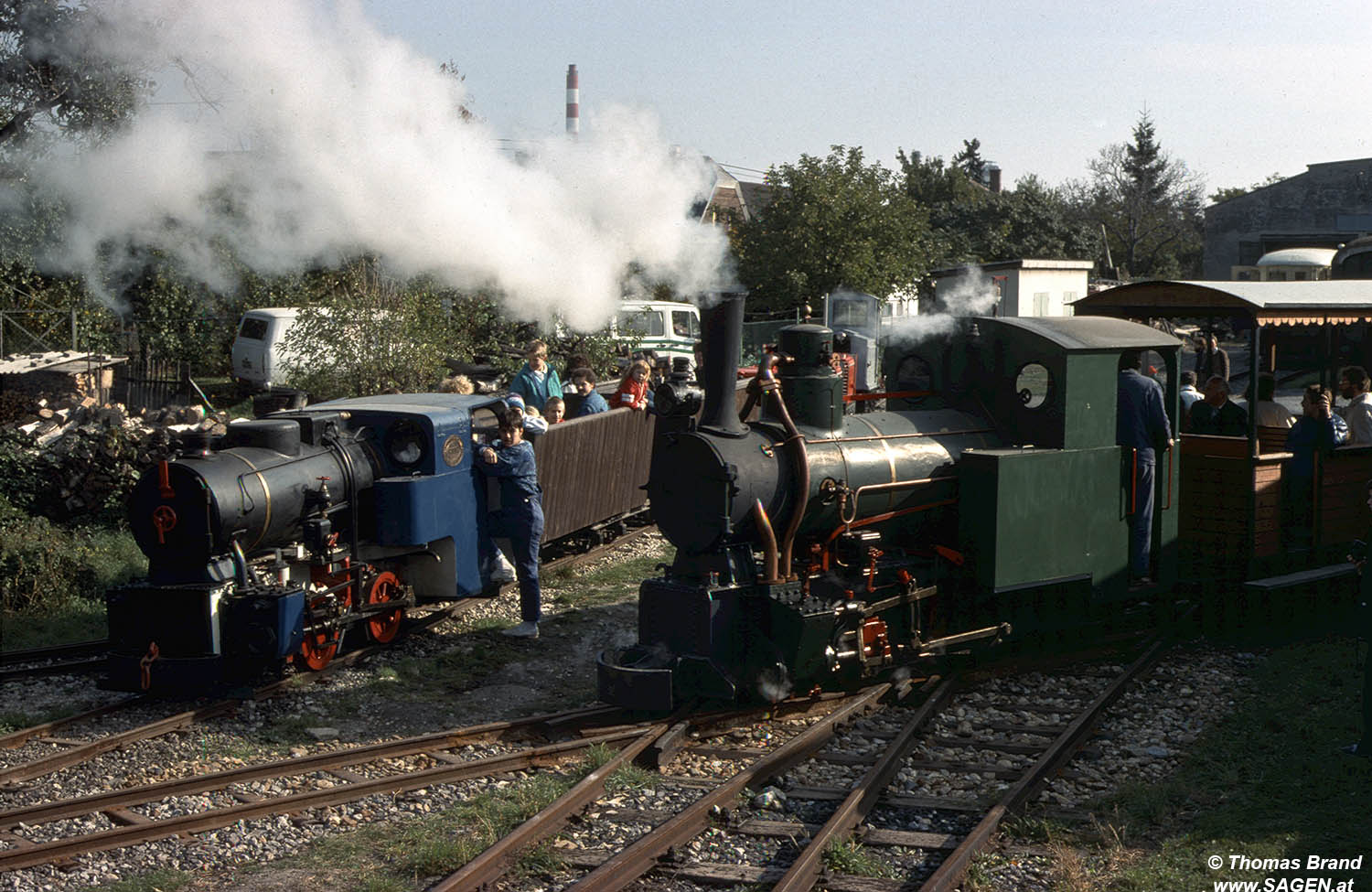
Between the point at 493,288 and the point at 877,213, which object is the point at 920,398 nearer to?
the point at 493,288

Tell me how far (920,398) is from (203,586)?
4955 millimetres

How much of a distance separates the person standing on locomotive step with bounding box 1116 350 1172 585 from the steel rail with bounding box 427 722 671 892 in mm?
4099

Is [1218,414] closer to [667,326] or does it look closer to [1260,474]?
[1260,474]

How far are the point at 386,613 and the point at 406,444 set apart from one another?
4.06 ft

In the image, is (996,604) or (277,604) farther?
(996,604)

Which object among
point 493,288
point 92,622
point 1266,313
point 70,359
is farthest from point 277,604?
point 70,359

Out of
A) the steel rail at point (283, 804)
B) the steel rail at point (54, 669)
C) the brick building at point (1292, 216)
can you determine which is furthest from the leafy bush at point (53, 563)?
the brick building at point (1292, 216)

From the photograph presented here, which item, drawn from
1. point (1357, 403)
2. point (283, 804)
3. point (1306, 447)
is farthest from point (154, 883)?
point (1357, 403)

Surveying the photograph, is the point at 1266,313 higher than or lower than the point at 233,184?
lower

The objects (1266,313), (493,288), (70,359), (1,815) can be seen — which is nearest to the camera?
(1,815)

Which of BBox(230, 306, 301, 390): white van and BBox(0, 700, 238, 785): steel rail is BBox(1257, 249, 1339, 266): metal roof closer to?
BBox(230, 306, 301, 390): white van

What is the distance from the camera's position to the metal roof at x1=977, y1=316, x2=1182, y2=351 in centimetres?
848

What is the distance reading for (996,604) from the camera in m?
8.73

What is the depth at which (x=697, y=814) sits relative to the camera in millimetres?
5969
